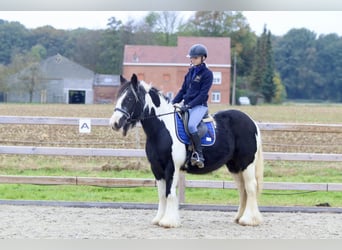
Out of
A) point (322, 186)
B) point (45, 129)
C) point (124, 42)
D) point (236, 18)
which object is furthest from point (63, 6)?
point (236, 18)

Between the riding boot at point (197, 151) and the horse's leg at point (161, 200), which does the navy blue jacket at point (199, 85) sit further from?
the horse's leg at point (161, 200)

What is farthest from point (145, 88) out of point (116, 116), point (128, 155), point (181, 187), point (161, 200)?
point (181, 187)

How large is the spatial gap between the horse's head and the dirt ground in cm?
109

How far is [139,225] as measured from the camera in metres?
5.72

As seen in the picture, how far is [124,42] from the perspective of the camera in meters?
38.9

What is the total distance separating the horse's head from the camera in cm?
537

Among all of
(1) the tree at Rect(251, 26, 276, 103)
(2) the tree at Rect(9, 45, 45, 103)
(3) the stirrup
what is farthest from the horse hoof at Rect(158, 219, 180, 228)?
(1) the tree at Rect(251, 26, 276, 103)

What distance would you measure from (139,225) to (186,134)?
1.15 metres

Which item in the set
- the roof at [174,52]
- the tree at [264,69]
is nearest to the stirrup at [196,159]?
the roof at [174,52]

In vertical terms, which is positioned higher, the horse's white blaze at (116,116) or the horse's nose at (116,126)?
the horse's white blaze at (116,116)

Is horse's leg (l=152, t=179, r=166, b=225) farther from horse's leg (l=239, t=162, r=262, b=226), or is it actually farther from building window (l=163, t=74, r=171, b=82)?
building window (l=163, t=74, r=171, b=82)

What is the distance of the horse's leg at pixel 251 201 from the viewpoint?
5.87m

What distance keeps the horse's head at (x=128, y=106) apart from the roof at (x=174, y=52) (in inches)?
1245

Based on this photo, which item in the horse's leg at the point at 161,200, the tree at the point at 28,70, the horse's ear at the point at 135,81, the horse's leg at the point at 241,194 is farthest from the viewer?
the tree at the point at 28,70
